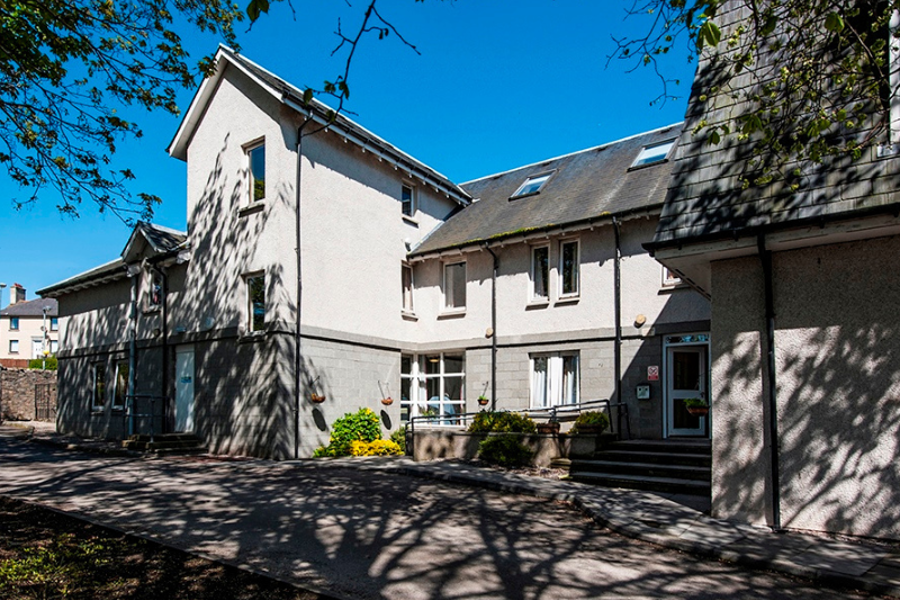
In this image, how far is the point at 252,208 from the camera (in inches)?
642

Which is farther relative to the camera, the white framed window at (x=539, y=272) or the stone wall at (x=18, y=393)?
the stone wall at (x=18, y=393)

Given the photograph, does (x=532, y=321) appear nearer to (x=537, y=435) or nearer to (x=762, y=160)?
(x=537, y=435)

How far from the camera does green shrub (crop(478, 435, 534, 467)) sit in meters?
13.2

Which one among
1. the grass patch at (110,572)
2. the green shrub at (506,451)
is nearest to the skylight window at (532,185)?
the green shrub at (506,451)

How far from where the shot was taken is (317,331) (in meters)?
16.1

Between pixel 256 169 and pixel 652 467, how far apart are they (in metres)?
12.3

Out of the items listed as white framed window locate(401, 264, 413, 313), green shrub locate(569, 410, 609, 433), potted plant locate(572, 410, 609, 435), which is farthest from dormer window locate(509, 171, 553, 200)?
green shrub locate(569, 410, 609, 433)

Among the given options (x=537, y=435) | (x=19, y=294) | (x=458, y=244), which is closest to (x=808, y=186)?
(x=537, y=435)

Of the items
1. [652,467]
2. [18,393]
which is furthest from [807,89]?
[18,393]

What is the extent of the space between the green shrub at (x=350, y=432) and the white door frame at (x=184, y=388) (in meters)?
4.18

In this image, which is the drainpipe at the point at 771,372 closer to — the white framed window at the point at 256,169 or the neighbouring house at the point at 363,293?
the neighbouring house at the point at 363,293

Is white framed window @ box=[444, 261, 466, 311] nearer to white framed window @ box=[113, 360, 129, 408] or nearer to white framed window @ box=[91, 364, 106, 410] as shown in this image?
white framed window @ box=[113, 360, 129, 408]

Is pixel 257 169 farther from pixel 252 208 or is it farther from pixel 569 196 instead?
pixel 569 196

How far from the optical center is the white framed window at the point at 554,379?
16250 millimetres
